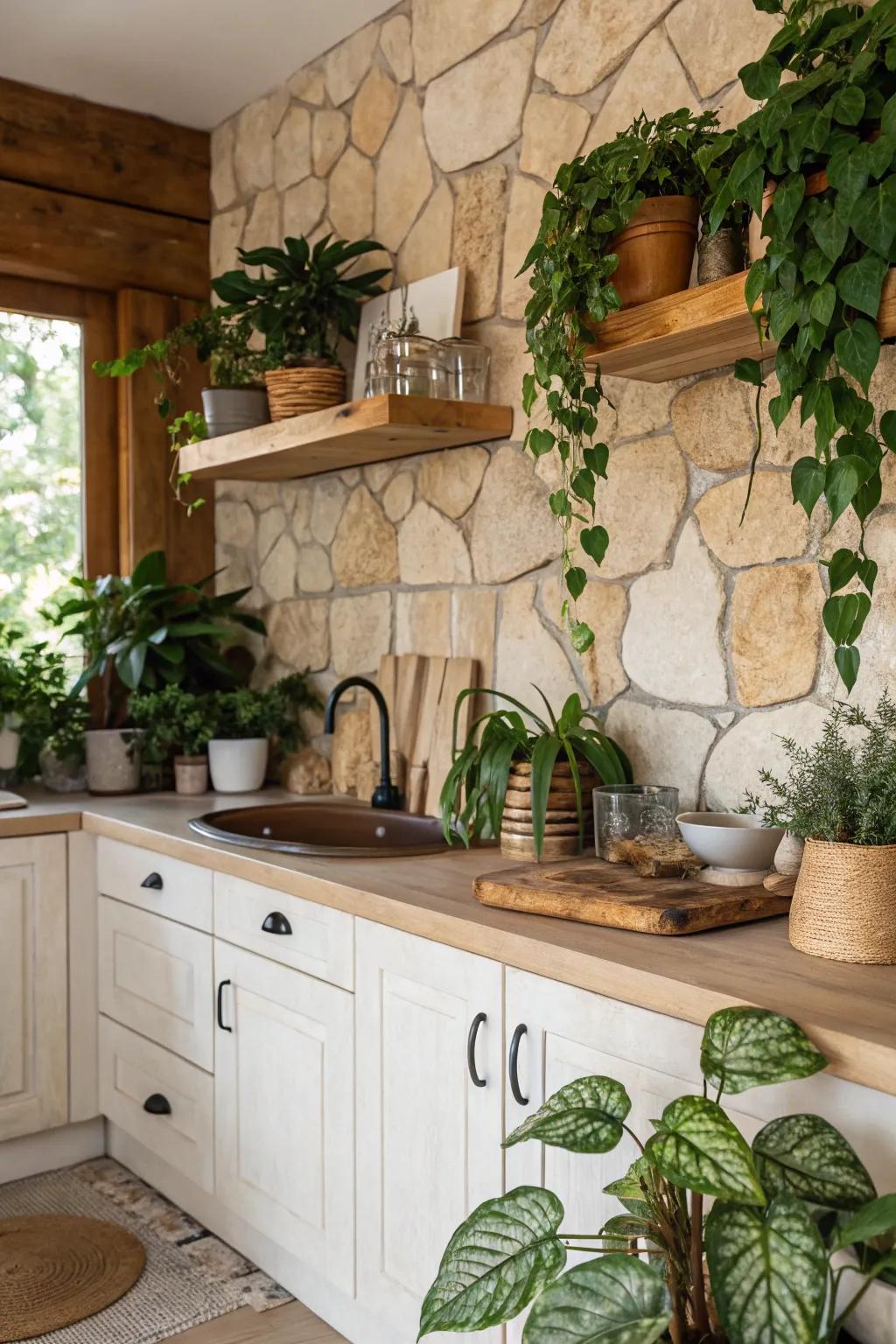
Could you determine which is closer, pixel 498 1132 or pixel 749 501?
pixel 498 1132

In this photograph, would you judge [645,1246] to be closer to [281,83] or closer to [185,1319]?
[185,1319]

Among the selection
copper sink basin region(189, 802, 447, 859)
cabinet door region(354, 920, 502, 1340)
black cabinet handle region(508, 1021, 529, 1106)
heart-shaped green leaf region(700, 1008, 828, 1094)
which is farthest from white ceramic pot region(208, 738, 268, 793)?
heart-shaped green leaf region(700, 1008, 828, 1094)

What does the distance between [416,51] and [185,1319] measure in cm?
272

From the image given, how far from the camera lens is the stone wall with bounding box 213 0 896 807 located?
6.77 ft

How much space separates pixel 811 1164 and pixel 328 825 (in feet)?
5.84

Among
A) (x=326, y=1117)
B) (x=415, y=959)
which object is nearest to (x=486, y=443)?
(x=415, y=959)

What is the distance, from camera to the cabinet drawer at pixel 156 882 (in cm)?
244

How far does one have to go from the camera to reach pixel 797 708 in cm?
200

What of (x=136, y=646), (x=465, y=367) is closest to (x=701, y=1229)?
(x=465, y=367)

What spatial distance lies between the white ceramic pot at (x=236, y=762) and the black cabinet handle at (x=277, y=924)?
99 centimetres

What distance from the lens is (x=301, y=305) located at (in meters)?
2.85

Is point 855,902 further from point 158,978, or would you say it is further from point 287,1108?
point 158,978

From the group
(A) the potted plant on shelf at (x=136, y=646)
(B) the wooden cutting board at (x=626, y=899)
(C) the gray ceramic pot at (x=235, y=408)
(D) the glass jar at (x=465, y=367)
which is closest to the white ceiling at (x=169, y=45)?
(C) the gray ceramic pot at (x=235, y=408)

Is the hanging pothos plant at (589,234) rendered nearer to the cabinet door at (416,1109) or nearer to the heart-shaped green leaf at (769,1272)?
the cabinet door at (416,1109)
